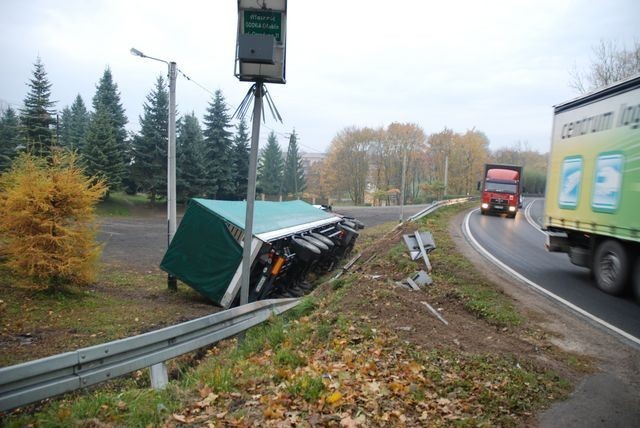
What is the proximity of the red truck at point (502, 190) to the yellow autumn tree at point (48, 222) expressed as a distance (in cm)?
2452

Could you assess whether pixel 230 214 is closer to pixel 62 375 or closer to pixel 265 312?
pixel 265 312

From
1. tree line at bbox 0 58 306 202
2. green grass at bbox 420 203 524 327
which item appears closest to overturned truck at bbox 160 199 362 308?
green grass at bbox 420 203 524 327

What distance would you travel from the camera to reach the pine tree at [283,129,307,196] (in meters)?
64.5

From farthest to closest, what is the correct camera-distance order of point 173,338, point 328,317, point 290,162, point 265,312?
1. point 290,162
2. point 265,312
3. point 328,317
4. point 173,338

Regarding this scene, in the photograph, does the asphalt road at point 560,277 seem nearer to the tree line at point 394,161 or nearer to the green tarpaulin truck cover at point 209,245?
the green tarpaulin truck cover at point 209,245

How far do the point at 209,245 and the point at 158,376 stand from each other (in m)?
7.03

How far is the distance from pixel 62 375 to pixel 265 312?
3415 millimetres

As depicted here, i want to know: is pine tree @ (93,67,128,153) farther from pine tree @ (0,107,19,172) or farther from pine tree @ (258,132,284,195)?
pine tree @ (258,132,284,195)

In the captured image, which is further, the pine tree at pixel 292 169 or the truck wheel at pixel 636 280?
the pine tree at pixel 292 169

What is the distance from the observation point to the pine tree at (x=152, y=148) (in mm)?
40188

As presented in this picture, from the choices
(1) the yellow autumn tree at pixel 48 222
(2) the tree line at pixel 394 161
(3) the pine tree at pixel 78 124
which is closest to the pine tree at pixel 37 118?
(3) the pine tree at pixel 78 124

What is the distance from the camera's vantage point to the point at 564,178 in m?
9.75

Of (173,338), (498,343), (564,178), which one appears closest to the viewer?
(173,338)

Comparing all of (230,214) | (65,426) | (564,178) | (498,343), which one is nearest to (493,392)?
(498,343)
